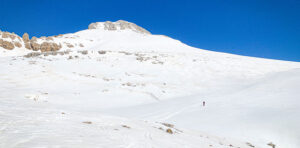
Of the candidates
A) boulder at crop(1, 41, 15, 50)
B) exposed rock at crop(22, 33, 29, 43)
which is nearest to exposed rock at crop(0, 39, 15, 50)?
boulder at crop(1, 41, 15, 50)

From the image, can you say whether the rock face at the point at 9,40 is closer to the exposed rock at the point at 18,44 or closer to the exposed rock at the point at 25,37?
the exposed rock at the point at 18,44

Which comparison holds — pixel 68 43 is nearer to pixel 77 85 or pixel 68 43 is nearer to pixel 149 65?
pixel 149 65

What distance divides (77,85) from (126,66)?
927 centimetres

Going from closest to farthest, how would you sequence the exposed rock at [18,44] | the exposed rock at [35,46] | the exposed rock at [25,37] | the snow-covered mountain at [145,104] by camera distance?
the snow-covered mountain at [145,104] → the exposed rock at [18,44] → the exposed rock at [35,46] → the exposed rock at [25,37]

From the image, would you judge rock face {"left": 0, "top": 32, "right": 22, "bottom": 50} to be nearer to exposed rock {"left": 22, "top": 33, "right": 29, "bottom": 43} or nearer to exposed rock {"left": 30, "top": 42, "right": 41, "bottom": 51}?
exposed rock {"left": 22, "top": 33, "right": 29, "bottom": 43}

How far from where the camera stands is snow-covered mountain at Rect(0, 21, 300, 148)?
15.6ft

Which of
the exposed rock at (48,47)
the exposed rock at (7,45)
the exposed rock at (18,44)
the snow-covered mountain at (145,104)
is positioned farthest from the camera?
the exposed rock at (48,47)

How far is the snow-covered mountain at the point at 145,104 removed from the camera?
15.6 feet

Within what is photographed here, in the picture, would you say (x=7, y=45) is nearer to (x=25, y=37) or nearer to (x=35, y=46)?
(x=35, y=46)

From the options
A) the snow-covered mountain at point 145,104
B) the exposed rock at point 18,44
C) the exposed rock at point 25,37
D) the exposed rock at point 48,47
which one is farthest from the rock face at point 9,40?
the snow-covered mountain at point 145,104

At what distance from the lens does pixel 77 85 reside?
15609mm

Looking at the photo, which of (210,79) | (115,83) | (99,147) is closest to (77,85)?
(115,83)

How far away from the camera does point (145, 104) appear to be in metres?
13.6

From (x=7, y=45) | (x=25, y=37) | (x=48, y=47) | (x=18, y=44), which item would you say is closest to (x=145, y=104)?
(x=48, y=47)
